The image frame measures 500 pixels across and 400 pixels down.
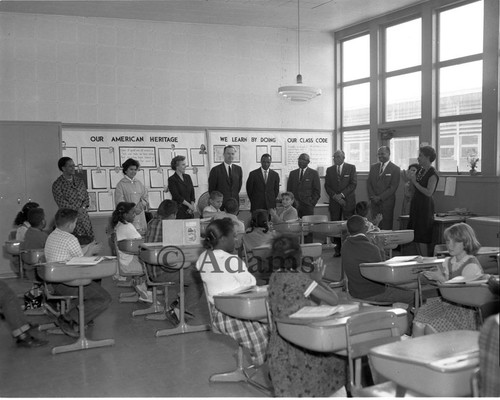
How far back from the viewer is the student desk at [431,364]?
2.11m

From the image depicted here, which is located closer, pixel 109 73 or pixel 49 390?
pixel 49 390

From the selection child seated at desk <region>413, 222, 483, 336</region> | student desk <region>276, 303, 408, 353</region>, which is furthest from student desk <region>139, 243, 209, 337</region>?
student desk <region>276, 303, 408, 353</region>

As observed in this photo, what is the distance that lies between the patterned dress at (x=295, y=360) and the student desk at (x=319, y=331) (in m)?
0.31

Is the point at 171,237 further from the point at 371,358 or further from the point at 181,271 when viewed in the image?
the point at 371,358

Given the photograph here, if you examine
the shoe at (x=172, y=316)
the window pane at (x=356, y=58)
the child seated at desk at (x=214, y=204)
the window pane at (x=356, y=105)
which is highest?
the window pane at (x=356, y=58)

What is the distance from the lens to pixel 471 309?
160 inches

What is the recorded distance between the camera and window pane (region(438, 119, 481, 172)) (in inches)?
338

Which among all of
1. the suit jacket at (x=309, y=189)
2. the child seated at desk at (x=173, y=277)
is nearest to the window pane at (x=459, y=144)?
the suit jacket at (x=309, y=189)

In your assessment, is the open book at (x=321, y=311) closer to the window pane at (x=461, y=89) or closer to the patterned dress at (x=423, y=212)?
the patterned dress at (x=423, y=212)

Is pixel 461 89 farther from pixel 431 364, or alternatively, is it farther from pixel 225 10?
pixel 431 364

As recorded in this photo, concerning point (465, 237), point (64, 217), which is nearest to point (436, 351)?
point (465, 237)

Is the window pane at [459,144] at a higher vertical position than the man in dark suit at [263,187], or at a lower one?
higher

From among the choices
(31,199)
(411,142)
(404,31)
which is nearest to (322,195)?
(411,142)

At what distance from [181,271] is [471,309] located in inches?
103
